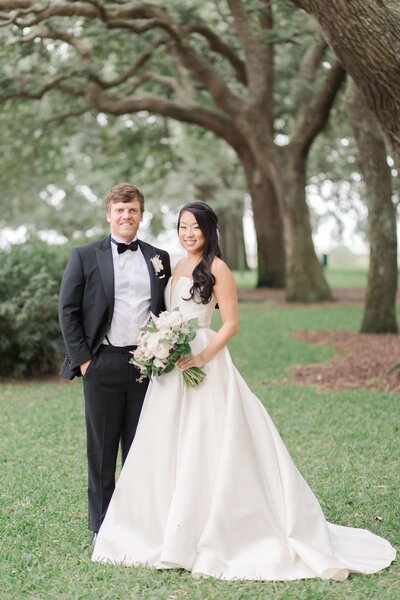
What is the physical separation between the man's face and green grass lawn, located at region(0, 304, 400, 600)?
199 cm

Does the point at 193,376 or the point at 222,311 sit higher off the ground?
the point at 222,311

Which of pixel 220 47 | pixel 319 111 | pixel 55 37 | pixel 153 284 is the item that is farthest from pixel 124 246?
pixel 220 47

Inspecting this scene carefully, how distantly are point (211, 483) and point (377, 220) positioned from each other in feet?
36.7

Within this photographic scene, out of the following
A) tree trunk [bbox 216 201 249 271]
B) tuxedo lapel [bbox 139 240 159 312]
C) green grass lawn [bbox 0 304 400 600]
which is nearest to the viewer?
green grass lawn [bbox 0 304 400 600]

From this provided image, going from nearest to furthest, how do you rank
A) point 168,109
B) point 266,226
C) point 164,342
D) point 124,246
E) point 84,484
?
point 164,342, point 124,246, point 84,484, point 168,109, point 266,226

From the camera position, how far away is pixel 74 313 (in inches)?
197

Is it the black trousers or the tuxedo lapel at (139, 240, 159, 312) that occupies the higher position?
the tuxedo lapel at (139, 240, 159, 312)

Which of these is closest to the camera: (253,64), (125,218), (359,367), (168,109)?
(125,218)

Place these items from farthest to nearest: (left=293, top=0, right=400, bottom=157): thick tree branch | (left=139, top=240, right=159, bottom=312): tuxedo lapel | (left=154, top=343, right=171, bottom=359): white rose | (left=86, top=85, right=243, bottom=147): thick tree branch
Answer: (left=86, top=85, right=243, bottom=147): thick tree branch
(left=293, top=0, right=400, bottom=157): thick tree branch
(left=139, top=240, right=159, bottom=312): tuxedo lapel
(left=154, top=343, right=171, bottom=359): white rose

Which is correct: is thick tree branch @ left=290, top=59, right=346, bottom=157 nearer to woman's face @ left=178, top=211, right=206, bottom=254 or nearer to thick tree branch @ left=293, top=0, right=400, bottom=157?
thick tree branch @ left=293, top=0, right=400, bottom=157

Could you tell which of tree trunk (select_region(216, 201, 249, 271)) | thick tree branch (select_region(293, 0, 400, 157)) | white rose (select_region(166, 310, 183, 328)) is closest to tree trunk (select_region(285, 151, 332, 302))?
thick tree branch (select_region(293, 0, 400, 157))

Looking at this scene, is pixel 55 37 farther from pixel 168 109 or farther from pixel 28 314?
pixel 28 314

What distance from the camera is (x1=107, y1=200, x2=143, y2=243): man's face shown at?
4.97 metres

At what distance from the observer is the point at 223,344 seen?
4.94 m
